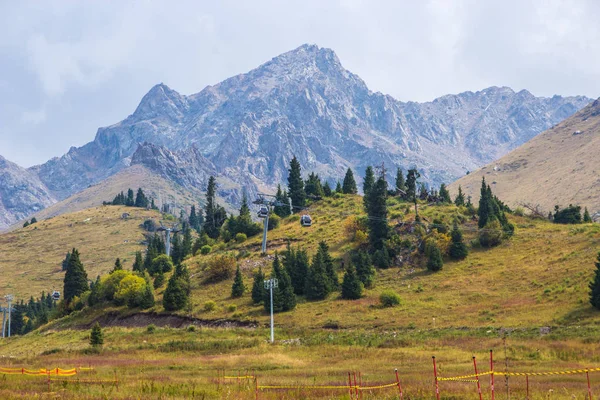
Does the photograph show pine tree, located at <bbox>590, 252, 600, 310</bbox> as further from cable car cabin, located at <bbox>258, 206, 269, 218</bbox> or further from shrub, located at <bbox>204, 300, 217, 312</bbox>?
cable car cabin, located at <bbox>258, 206, 269, 218</bbox>

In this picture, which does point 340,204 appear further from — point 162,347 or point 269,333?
point 162,347

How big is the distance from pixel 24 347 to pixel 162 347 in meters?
33.7

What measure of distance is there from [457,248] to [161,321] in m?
50.4

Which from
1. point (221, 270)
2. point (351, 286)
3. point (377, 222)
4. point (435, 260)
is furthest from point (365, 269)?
point (221, 270)

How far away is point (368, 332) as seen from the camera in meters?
72.1

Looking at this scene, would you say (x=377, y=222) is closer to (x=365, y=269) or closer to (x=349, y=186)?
(x=365, y=269)

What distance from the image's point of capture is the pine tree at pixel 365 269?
9569cm

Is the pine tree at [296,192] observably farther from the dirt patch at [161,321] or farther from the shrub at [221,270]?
the dirt patch at [161,321]

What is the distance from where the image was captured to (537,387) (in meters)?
32.8

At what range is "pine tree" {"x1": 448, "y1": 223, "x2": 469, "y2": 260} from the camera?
333 ft

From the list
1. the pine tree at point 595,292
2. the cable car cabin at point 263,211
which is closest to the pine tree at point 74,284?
the cable car cabin at point 263,211

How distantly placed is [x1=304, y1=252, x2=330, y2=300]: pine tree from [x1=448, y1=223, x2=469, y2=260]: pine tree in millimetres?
23336

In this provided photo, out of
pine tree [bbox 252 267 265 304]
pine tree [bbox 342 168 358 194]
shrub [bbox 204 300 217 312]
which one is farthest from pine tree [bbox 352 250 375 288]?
pine tree [bbox 342 168 358 194]

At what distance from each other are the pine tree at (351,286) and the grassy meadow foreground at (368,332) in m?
1.55
